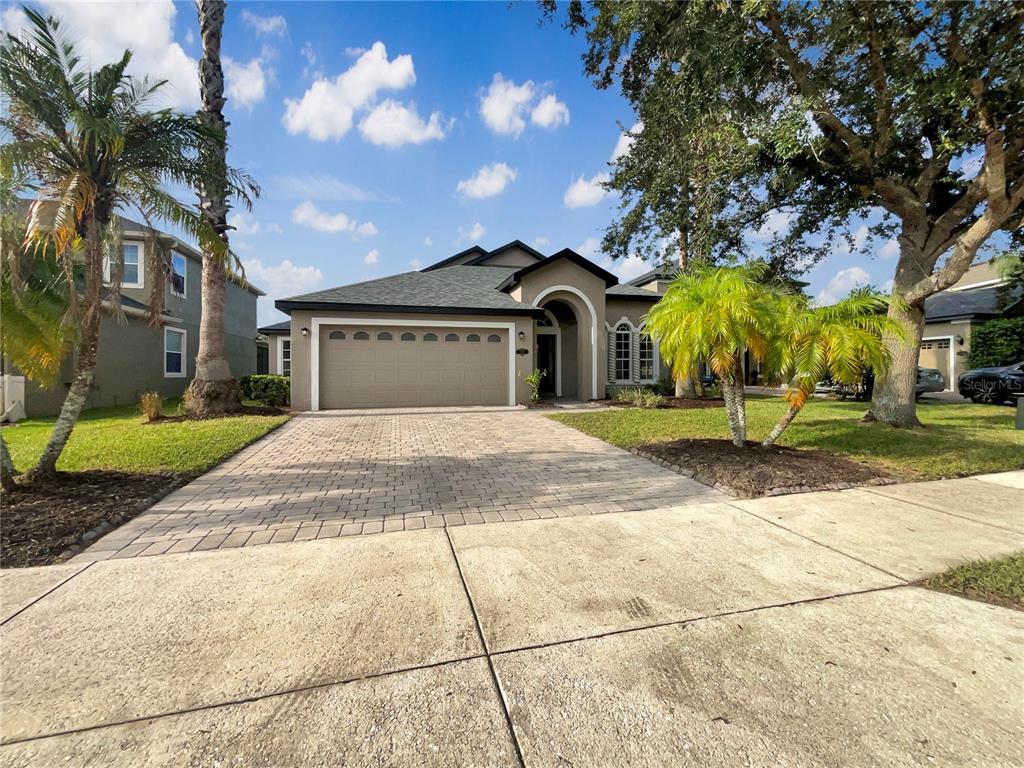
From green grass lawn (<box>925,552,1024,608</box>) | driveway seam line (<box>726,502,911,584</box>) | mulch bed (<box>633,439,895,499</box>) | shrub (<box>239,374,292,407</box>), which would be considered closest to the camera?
green grass lawn (<box>925,552,1024,608</box>)

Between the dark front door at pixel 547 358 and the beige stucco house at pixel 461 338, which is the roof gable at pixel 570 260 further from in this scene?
the dark front door at pixel 547 358

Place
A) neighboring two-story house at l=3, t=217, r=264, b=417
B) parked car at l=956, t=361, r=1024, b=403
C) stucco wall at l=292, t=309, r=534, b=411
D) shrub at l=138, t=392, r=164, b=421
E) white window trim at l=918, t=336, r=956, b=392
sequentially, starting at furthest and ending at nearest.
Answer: white window trim at l=918, t=336, r=956, b=392 → parked car at l=956, t=361, r=1024, b=403 → stucco wall at l=292, t=309, r=534, b=411 → neighboring two-story house at l=3, t=217, r=264, b=417 → shrub at l=138, t=392, r=164, b=421

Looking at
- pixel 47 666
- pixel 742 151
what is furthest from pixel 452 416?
pixel 47 666

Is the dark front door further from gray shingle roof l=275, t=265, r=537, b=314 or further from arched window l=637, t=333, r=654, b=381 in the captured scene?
arched window l=637, t=333, r=654, b=381

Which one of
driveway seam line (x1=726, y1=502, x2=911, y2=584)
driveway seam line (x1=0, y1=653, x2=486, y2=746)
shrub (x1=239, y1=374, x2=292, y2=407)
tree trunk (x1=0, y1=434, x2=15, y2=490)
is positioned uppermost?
shrub (x1=239, y1=374, x2=292, y2=407)

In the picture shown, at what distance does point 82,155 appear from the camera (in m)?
4.98

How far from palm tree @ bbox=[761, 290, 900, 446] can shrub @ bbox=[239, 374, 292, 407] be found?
44.0 ft

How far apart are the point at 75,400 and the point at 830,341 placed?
9.78 m

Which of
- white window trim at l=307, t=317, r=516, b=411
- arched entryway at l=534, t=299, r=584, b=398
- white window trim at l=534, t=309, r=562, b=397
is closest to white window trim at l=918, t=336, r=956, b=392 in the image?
→ arched entryway at l=534, t=299, r=584, b=398

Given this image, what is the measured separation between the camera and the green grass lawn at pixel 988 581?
9.50ft

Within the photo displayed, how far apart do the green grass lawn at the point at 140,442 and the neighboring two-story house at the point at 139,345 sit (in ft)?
4.13

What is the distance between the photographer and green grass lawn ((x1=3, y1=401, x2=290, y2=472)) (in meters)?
6.24

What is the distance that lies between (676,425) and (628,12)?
27.0 feet

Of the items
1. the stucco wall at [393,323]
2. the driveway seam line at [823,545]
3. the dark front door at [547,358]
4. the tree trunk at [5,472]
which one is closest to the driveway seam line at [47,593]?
the tree trunk at [5,472]
